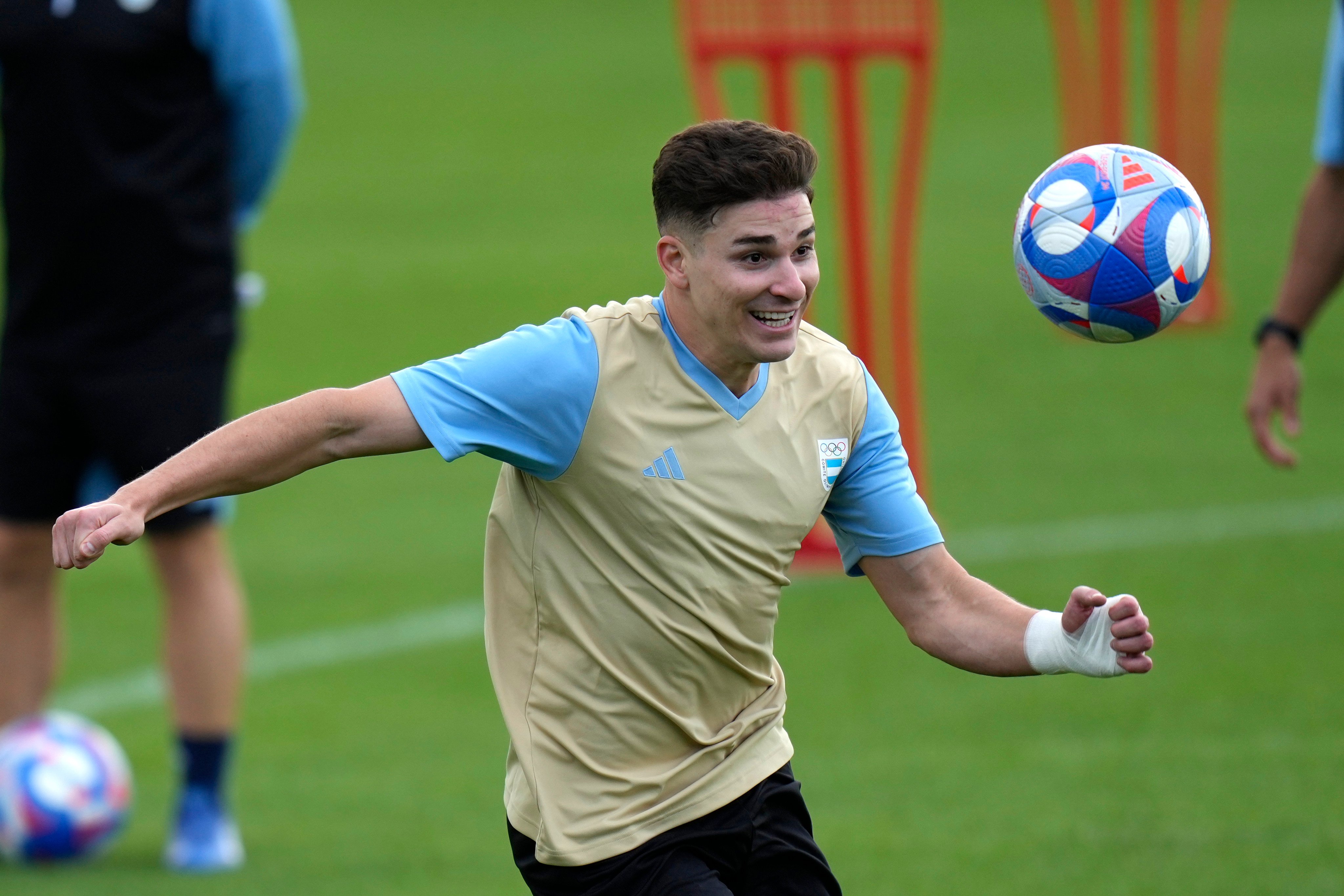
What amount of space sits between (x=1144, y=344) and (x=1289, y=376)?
9.69 m

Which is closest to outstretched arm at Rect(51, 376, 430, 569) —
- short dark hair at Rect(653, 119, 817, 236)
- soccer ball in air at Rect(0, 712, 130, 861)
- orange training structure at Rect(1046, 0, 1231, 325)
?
short dark hair at Rect(653, 119, 817, 236)

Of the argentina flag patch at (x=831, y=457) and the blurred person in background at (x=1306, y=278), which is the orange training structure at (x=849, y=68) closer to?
the blurred person in background at (x=1306, y=278)

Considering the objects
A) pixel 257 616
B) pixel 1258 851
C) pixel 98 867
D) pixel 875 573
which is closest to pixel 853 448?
pixel 875 573

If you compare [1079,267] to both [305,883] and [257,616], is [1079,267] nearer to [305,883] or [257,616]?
[305,883]

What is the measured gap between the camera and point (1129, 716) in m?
7.65

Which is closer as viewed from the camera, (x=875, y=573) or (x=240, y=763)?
(x=875, y=573)

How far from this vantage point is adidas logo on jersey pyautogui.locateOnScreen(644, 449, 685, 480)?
12.5 feet

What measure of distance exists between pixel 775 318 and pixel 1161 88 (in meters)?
11.7

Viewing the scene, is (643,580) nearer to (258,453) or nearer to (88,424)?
(258,453)

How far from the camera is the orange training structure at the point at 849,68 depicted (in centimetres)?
941

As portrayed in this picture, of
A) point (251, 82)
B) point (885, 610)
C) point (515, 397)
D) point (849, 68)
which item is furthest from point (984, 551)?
point (515, 397)

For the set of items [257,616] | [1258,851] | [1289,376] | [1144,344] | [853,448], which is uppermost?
[853,448]

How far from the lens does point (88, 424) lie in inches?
235

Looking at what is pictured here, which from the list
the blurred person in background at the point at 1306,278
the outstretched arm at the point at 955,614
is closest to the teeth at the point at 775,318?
the outstretched arm at the point at 955,614
